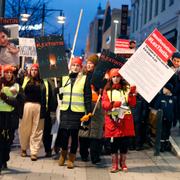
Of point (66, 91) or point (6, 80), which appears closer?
point (6, 80)

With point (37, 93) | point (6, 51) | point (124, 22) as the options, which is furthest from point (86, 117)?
point (124, 22)

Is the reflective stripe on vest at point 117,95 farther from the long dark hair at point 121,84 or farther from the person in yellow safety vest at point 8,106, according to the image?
the person in yellow safety vest at point 8,106

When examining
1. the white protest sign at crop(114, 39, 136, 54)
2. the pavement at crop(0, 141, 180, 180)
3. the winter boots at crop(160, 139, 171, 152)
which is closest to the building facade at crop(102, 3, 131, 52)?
the white protest sign at crop(114, 39, 136, 54)

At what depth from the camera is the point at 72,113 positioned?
9.42 metres

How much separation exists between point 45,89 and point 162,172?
8.44ft

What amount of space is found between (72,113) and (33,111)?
1036 mm

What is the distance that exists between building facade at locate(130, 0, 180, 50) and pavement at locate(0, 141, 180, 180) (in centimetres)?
1865

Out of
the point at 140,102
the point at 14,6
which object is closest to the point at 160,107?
the point at 140,102

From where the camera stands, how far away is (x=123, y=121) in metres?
9.18

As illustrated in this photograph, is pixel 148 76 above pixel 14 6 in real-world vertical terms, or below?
below

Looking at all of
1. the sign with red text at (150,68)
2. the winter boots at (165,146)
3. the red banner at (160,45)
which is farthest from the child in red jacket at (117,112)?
the winter boots at (165,146)

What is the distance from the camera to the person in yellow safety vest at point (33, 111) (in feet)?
33.1

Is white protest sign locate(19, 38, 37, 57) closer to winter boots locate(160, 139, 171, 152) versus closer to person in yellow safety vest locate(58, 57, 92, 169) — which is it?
winter boots locate(160, 139, 171, 152)

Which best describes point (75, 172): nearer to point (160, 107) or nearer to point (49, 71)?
point (49, 71)
